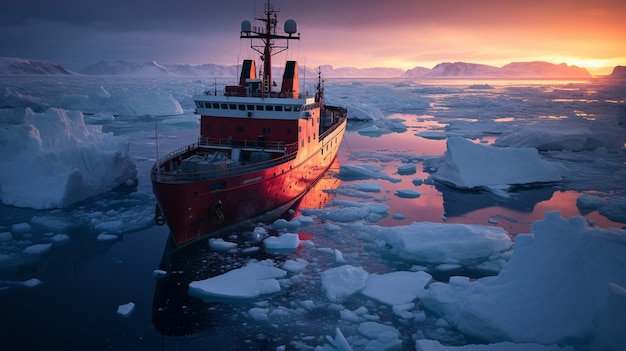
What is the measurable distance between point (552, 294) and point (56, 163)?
16.6 metres

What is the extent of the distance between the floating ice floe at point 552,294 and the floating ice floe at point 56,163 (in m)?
13.3

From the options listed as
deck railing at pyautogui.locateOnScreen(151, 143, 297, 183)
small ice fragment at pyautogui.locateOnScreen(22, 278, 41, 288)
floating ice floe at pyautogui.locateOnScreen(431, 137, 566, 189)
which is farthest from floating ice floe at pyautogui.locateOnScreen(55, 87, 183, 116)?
small ice fragment at pyautogui.locateOnScreen(22, 278, 41, 288)

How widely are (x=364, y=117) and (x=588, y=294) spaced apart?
40901 mm

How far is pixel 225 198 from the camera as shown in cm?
1288

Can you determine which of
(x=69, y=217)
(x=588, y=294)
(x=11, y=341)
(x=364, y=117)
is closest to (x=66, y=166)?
(x=69, y=217)

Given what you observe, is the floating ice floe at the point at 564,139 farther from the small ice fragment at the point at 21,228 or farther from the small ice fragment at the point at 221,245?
the small ice fragment at the point at 21,228

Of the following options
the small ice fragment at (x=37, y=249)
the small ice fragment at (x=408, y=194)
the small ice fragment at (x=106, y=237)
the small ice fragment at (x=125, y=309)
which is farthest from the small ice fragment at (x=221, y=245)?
the small ice fragment at (x=408, y=194)

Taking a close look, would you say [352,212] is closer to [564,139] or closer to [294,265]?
[294,265]

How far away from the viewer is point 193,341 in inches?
311

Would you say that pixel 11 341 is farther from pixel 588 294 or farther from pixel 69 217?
pixel 588 294

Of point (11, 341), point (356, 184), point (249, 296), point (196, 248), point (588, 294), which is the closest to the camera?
point (588, 294)

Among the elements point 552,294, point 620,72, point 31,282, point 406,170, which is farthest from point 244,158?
point 620,72

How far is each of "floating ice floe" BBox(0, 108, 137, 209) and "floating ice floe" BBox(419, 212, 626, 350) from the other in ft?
43.7

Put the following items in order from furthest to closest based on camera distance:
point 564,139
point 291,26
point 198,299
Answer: point 564,139
point 291,26
point 198,299
